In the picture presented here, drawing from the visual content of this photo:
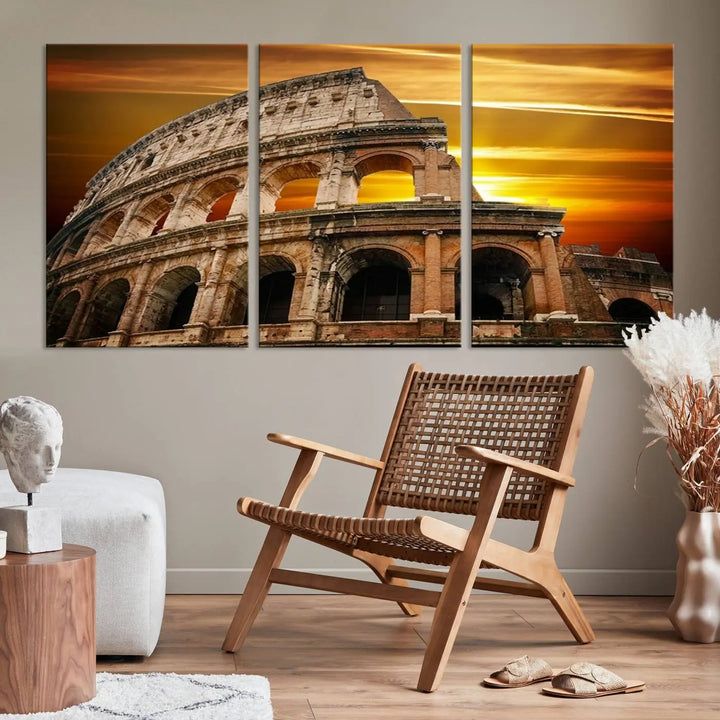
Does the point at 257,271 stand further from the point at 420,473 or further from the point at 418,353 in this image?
the point at 420,473

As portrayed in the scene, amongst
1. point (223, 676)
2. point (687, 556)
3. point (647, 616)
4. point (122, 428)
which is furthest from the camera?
point (122, 428)

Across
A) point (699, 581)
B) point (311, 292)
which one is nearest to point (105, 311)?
point (311, 292)

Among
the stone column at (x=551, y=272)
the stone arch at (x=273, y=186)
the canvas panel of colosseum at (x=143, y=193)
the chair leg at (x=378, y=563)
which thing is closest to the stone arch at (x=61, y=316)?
the canvas panel of colosseum at (x=143, y=193)

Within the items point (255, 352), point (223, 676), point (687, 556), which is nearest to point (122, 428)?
point (255, 352)

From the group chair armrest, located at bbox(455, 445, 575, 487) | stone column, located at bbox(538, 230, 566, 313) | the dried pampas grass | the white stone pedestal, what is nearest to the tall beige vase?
the dried pampas grass

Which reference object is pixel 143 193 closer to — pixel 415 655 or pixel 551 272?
pixel 551 272

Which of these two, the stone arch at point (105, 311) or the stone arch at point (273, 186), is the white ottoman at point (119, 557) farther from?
the stone arch at point (273, 186)
